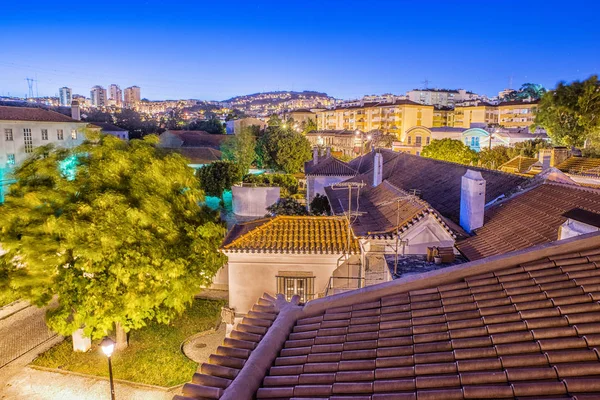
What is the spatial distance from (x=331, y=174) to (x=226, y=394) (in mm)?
26185

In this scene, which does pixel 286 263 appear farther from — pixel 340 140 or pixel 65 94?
pixel 65 94

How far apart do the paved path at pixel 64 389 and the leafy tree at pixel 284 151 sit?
108ft

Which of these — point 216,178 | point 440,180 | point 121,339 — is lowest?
point 121,339

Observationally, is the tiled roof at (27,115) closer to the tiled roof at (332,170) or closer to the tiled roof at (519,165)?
the tiled roof at (332,170)

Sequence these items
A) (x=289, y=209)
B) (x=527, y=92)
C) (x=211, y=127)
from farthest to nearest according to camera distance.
→ (x=527, y=92) → (x=211, y=127) → (x=289, y=209)

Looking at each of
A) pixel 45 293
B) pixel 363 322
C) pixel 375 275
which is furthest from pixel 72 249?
pixel 363 322

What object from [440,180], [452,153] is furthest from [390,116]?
[440,180]

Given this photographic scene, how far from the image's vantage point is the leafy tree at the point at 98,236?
12.6 meters

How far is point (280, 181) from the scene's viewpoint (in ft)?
122

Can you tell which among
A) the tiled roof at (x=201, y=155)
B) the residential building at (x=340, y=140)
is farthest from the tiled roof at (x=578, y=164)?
the residential building at (x=340, y=140)

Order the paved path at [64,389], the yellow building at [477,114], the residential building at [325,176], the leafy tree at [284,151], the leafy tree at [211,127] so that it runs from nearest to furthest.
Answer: the paved path at [64,389] < the residential building at [325,176] < the leafy tree at [284,151] < the yellow building at [477,114] < the leafy tree at [211,127]

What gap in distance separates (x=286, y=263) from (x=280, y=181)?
23687 mm

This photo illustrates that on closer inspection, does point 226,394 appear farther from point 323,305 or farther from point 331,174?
point 331,174

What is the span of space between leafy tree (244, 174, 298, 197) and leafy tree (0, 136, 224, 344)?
65.4ft
